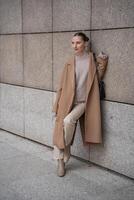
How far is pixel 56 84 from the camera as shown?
6285 mm

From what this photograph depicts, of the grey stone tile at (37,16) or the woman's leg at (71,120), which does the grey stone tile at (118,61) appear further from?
the grey stone tile at (37,16)

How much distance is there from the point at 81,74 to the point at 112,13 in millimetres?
949

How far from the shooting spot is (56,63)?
244 inches

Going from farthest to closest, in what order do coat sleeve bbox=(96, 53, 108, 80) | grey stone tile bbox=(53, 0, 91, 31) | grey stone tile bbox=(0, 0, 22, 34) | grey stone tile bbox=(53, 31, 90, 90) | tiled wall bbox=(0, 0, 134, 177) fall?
grey stone tile bbox=(0, 0, 22, 34)
grey stone tile bbox=(53, 31, 90, 90)
grey stone tile bbox=(53, 0, 91, 31)
coat sleeve bbox=(96, 53, 108, 80)
tiled wall bbox=(0, 0, 134, 177)

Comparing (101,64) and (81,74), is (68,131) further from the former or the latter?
(101,64)

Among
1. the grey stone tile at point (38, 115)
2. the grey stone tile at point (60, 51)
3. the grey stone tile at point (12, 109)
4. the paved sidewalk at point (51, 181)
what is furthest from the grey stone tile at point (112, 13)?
the grey stone tile at point (12, 109)

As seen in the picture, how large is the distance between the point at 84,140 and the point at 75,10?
2.01m

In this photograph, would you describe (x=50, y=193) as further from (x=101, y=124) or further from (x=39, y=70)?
(x=39, y=70)

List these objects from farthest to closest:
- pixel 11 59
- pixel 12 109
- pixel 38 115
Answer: pixel 12 109 → pixel 11 59 → pixel 38 115

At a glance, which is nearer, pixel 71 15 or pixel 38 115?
pixel 71 15

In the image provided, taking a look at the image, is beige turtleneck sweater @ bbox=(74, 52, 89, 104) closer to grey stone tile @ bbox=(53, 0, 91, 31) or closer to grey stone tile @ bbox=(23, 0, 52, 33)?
grey stone tile @ bbox=(53, 0, 91, 31)

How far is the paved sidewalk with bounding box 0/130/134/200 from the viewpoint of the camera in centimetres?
462

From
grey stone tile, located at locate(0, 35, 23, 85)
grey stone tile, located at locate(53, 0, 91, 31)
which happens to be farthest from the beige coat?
grey stone tile, located at locate(0, 35, 23, 85)

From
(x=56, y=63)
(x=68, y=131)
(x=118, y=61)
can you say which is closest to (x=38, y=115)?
(x=56, y=63)
